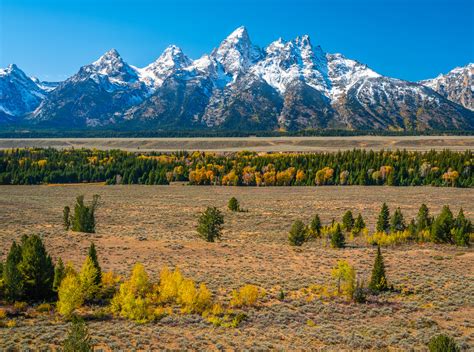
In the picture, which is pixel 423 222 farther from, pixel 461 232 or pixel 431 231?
pixel 461 232

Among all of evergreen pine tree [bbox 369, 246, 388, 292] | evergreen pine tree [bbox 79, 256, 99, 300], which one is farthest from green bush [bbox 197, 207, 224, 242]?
evergreen pine tree [bbox 369, 246, 388, 292]

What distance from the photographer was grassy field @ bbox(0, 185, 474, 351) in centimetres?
2970

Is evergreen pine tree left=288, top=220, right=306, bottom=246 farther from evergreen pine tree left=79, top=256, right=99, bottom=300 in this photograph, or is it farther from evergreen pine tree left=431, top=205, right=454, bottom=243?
evergreen pine tree left=79, top=256, right=99, bottom=300

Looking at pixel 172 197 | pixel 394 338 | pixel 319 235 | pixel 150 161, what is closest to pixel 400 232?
pixel 319 235

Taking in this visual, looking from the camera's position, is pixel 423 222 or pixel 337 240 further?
pixel 423 222

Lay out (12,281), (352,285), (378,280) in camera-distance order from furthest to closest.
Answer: (378,280) → (352,285) → (12,281)

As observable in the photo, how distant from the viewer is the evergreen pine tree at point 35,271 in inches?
1401

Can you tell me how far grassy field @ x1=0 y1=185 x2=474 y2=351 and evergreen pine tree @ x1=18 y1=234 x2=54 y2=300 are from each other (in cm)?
441

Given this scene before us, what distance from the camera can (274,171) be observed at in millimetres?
156625

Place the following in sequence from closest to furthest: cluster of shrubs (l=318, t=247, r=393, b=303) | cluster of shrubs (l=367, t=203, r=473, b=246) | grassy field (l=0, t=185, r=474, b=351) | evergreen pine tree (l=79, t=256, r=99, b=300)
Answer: grassy field (l=0, t=185, r=474, b=351), evergreen pine tree (l=79, t=256, r=99, b=300), cluster of shrubs (l=318, t=247, r=393, b=303), cluster of shrubs (l=367, t=203, r=473, b=246)

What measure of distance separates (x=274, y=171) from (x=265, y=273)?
112379 mm

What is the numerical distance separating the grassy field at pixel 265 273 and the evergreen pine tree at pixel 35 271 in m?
4.41

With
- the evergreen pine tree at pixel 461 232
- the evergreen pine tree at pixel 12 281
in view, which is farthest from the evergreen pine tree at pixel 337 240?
the evergreen pine tree at pixel 12 281

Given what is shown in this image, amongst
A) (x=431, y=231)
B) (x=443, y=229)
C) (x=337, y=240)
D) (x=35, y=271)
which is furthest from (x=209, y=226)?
(x=443, y=229)
